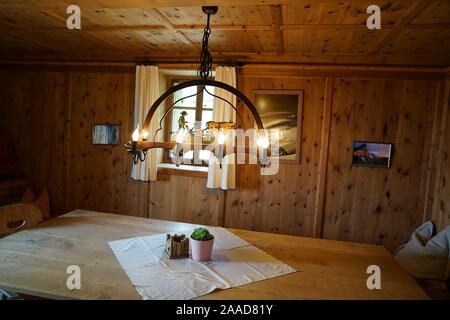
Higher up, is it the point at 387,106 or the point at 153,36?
the point at 153,36

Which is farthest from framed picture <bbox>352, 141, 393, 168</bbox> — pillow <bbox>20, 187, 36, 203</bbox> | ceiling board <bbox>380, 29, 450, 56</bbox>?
pillow <bbox>20, 187, 36, 203</bbox>

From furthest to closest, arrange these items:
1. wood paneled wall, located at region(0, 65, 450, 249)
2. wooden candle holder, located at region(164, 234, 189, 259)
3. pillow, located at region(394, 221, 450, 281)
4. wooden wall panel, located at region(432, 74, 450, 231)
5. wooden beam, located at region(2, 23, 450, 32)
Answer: wood paneled wall, located at region(0, 65, 450, 249)
wooden wall panel, located at region(432, 74, 450, 231)
pillow, located at region(394, 221, 450, 281)
wooden beam, located at region(2, 23, 450, 32)
wooden candle holder, located at region(164, 234, 189, 259)

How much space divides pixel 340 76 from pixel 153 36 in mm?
2023

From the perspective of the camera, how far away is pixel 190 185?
3623 millimetres

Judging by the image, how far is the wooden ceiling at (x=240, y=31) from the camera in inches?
81.4

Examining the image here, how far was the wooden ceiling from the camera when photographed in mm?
2066

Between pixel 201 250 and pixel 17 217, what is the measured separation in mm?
1463

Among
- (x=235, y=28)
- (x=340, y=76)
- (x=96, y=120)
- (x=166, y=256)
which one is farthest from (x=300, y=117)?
(x=96, y=120)

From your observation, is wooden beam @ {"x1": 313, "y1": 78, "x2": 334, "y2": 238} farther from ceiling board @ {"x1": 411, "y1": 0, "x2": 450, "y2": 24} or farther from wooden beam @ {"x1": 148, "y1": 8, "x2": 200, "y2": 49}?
wooden beam @ {"x1": 148, "y1": 8, "x2": 200, "y2": 49}

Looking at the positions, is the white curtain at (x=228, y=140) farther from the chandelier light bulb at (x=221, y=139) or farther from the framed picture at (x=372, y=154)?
the chandelier light bulb at (x=221, y=139)

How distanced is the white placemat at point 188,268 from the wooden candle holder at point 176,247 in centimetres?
3
